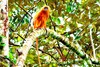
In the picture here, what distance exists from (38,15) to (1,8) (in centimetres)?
256

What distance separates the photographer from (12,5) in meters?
4.57

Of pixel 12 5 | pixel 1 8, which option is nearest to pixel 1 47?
pixel 1 8

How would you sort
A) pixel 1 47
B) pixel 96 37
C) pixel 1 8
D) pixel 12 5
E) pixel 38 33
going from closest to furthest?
pixel 1 47 < pixel 1 8 < pixel 38 33 < pixel 12 5 < pixel 96 37

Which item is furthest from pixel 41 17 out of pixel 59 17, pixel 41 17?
pixel 59 17

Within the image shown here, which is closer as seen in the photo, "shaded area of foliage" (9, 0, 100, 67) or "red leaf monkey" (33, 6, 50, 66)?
"shaded area of foliage" (9, 0, 100, 67)

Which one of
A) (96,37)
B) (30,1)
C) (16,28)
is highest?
(30,1)

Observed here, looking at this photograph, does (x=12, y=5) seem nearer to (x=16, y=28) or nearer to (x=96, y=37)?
(x=16, y=28)

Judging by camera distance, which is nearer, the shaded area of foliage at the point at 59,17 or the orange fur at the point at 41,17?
the shaded area of foliage at the point at 59,17

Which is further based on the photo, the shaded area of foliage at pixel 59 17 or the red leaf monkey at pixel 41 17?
the red leaf monkey at pixel 41 17

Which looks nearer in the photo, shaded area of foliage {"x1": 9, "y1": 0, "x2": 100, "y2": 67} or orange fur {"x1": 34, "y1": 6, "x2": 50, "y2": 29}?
shaded area of foliage {"x1": 9, "y1": 0, "x2": 100, "y2": 67}

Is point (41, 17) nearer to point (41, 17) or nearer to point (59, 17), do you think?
point (41, 17)

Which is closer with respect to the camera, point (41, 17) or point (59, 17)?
point (59, 17)

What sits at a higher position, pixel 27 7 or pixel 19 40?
pixel 27 7

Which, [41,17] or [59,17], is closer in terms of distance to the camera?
[59,17]
